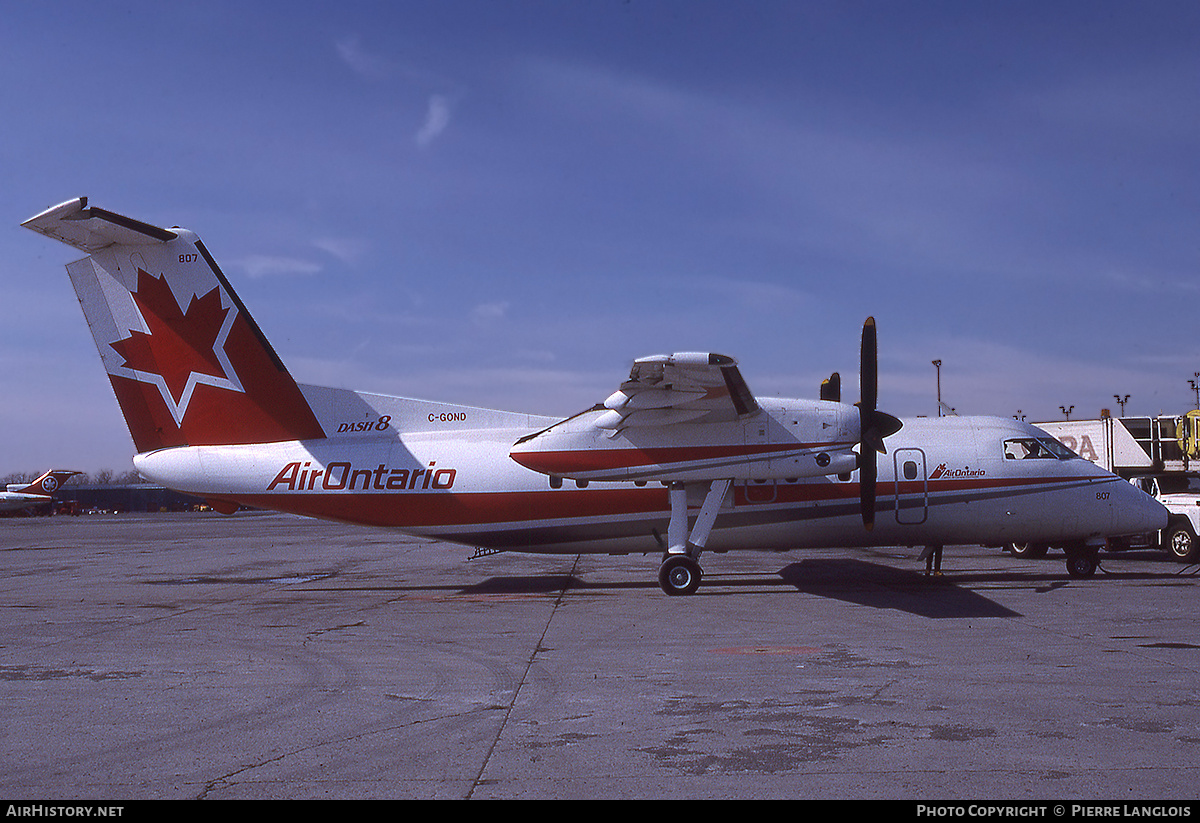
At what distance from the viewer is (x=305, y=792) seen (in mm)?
5266

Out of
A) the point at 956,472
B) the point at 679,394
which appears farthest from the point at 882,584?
the point at 679,394

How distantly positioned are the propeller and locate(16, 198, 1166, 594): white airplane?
22 centimetres

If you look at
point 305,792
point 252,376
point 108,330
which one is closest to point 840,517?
point 252,376

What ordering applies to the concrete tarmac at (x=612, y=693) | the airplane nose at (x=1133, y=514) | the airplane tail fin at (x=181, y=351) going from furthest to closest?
the airplane nose at (x=1133, y=514), the airplane tail fin at (x=181, y=351), the concrete tarmac at (x=612, y=693)

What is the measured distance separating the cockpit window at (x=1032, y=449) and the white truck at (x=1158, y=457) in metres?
5.44

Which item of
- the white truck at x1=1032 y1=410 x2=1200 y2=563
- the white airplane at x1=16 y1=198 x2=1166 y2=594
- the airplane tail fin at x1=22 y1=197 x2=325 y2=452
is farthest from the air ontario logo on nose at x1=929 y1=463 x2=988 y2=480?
the airplane tail fin at x1=22 y1=197 x2=325 y2=452

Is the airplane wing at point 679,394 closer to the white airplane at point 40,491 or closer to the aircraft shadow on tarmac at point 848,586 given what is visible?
the aircraft shadow on tarmac at point 848,586

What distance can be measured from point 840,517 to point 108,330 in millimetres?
15925

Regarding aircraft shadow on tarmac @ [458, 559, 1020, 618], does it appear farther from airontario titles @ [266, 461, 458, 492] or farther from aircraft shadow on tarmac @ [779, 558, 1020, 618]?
airontario titles @ [266, 461, 458, 492]

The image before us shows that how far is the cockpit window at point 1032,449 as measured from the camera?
18.0 metres

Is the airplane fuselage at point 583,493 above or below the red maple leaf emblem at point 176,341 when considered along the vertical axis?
below

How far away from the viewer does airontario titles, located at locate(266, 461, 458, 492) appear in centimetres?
1703

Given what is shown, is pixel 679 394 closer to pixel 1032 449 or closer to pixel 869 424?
pixel 869 424

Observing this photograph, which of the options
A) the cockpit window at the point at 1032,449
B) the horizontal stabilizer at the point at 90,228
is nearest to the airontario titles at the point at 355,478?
the horizontal stabilizer at the point at 90,228
